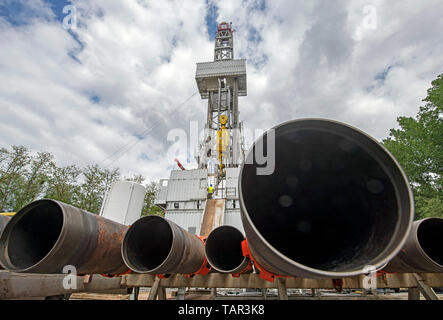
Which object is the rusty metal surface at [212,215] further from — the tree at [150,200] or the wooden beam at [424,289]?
the tree at [150,200]

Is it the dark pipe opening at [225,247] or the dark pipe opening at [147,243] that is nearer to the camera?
the dark pipe opening at [147,243]

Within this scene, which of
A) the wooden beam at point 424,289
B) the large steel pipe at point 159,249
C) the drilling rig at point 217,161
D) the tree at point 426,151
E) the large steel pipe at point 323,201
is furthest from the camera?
the drilling rig at point 217,161

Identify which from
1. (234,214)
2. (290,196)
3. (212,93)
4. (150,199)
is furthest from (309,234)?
(150,199)

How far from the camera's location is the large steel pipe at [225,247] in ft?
9.80

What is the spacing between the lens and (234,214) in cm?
1745

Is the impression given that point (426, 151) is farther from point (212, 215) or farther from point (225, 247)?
point (225, 247)

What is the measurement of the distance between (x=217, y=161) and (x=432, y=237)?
2025 cm

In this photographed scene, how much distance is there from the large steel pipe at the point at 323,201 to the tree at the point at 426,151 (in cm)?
1708

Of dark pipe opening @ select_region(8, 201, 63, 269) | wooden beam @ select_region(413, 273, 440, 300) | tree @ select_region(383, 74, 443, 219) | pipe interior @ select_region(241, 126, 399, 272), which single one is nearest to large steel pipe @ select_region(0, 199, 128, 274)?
dark pipe opening @ select_region(8, 201, 63, 269)

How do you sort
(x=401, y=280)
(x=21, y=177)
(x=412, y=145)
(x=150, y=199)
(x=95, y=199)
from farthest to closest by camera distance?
(x=150, y=199)
(x=95, y=199)
(x=21, y=177)
(x=412, y=145)
(x=401, y=280)

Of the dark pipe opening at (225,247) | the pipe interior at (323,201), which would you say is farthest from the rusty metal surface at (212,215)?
the pipe interior at (323,201)

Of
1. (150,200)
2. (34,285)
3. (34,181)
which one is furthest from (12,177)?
(34,285)
